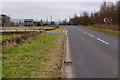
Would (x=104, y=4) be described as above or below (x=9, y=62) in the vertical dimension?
above

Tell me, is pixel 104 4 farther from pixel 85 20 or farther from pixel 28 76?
pixel 28 76

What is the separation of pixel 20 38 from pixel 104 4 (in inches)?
2534

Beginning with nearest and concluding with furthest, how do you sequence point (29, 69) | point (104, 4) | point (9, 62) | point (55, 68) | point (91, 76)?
point (91, 76) → point (29, 69) → point (55, 68) → point (9, 62) → point (104, 4)

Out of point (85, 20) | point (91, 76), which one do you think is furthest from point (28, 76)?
point (85, 20)

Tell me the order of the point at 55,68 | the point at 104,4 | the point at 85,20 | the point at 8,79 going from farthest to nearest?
the point at 85,20
the point at 104,4
the point at 55,68
the point at 8,79

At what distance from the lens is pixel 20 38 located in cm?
1527

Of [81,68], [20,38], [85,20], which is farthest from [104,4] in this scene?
[81,68]

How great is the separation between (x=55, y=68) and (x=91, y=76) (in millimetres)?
1603

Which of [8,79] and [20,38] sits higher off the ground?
[20,38]

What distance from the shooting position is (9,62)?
27.1ft

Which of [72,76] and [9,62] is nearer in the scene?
[72,76]

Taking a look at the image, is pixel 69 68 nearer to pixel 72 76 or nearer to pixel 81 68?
pixel 81 68

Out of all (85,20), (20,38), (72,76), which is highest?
(85,20)

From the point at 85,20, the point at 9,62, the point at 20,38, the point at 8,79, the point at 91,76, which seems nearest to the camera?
the point at 8,79
